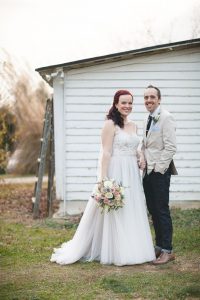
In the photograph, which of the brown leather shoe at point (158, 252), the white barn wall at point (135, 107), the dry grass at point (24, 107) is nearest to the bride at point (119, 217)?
the brown leather shoe at point (158, 252)

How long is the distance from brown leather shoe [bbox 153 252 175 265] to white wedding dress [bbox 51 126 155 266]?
10 centimetres

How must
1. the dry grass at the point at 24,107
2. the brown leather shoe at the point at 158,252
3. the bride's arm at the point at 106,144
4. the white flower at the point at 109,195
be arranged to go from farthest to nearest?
the dry grass at the point at 24,107 → the brown leather shoe at the point at 158,252 → the bride's arm at the point at 106,144 → the white flower at the point at 109,195

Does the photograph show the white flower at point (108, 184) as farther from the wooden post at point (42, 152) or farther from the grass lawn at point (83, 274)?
the wooden post at point (42, 152)

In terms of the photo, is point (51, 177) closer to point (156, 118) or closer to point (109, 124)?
point (109, 124)

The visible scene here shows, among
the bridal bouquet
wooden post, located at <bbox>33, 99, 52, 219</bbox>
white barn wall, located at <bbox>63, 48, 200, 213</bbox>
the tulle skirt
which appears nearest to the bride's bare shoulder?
the tulle skirt

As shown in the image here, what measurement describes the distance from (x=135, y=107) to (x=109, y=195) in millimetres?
5417

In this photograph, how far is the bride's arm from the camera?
678 centimetres

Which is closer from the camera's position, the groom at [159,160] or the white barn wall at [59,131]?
the groom at [159,160]

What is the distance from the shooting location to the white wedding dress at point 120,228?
665 centimetres

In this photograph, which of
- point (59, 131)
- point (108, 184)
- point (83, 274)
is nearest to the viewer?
point (83, 274)

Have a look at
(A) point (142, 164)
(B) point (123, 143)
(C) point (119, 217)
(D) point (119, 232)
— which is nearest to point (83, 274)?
(D) point (119, 232)

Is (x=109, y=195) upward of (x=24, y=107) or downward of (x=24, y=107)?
downward

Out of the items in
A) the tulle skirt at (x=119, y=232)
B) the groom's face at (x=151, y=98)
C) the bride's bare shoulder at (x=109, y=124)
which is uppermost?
the groom's face at (x=151, y=98)

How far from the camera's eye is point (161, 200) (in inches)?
264
